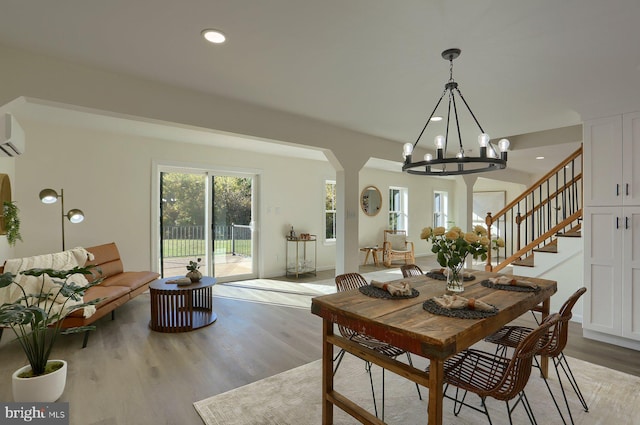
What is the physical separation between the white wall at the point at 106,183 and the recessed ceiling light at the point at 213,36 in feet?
11.5

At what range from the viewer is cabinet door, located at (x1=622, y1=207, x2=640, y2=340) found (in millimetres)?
3117

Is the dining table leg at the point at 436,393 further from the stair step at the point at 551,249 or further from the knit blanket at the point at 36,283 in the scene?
the stair step at the point at 551,249

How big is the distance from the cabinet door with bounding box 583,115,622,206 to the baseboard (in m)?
1.37

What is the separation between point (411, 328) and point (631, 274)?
3.05 m

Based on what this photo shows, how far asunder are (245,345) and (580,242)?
4.11 meters

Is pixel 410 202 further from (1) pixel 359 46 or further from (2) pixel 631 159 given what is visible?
(1) pixel 359 46

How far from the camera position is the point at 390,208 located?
8633 millimetres

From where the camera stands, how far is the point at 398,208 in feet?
29.0

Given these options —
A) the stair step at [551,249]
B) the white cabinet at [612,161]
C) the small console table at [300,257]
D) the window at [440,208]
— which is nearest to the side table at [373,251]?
the small console table at [300,257]

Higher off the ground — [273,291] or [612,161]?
[612,161]

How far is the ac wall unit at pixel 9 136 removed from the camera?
2830 millimetres

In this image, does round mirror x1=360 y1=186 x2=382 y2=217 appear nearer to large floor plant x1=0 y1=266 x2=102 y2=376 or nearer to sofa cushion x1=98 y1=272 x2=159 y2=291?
sofa cushion x1=98 y1=272 x2=159 y2=291

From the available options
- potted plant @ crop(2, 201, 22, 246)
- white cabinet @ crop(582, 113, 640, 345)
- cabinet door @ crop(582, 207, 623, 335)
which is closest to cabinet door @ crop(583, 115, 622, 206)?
white cabinet @ crop(582, 113, 640, 345)

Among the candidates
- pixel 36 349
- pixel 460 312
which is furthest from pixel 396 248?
pixel 36 349
